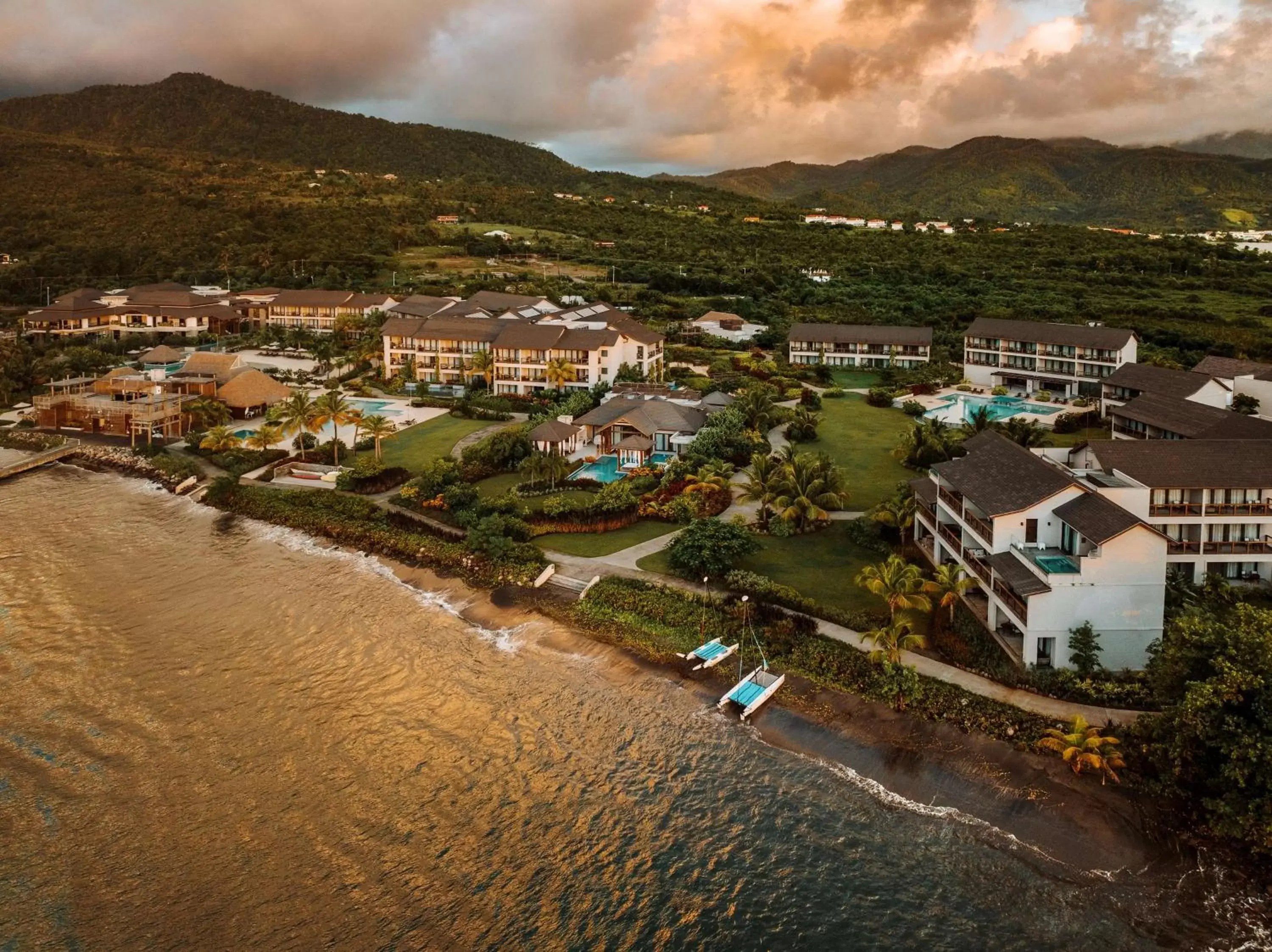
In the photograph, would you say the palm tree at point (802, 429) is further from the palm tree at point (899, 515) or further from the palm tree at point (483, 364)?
the palm tree at point (483, 364)

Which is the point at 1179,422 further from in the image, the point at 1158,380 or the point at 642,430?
the point at 642,430

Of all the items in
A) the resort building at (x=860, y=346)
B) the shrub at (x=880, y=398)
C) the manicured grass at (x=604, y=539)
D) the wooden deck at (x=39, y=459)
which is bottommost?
the manicured grass at (x=604, y=539)

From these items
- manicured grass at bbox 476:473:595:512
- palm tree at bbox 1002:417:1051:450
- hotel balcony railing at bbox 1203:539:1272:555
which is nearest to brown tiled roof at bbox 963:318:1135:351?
palm tree at bbox 1002:417:1051:450

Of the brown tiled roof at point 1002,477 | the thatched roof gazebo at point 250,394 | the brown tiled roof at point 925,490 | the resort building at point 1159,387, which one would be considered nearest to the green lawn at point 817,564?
the brown tiled roof at point 925,490

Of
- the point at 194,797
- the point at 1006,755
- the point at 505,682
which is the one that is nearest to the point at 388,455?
the point at 505,682

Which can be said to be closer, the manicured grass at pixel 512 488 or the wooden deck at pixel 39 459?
the manicured grass at pixel 512 488

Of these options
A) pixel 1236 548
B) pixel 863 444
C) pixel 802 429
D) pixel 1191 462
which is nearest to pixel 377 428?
pixel 802 429
